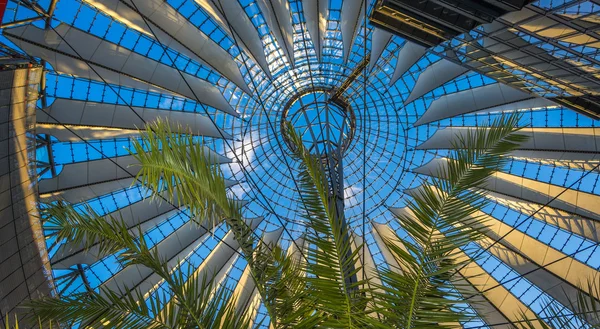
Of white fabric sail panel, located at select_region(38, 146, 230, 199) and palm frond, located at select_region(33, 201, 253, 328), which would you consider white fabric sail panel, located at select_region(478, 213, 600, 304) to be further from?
palm frond, located at select_region(33, 201, 253, 328)

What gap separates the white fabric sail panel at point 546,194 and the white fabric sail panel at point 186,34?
911cm

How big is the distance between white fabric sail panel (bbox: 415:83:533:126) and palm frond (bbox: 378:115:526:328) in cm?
1231

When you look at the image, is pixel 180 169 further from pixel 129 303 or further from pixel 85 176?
pixel 85 176

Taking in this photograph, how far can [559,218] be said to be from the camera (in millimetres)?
17922

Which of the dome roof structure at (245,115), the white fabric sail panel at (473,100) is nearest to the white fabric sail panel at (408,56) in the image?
the dome roof structure at (245,115)

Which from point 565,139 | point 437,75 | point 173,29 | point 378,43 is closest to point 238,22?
point 173,29

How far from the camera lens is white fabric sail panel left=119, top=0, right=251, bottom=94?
Answer: 45.1 ft

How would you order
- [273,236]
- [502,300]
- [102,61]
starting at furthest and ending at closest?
1. [273,236]
2. [502,300]
3. [102,61]

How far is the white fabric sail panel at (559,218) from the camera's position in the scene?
54.6 ft

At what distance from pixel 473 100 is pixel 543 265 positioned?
24.0ft

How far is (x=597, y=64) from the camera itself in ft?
39.8

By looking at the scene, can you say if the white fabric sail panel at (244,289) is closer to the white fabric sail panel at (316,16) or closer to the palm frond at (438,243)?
the white fabric sail panel at (316,16)

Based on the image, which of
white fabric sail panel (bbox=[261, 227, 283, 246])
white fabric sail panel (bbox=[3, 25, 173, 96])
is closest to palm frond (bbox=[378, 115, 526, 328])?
white fabric sail panel (bbox=[3, 25, 173, 96])

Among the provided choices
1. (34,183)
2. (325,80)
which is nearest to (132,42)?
(34,183)
